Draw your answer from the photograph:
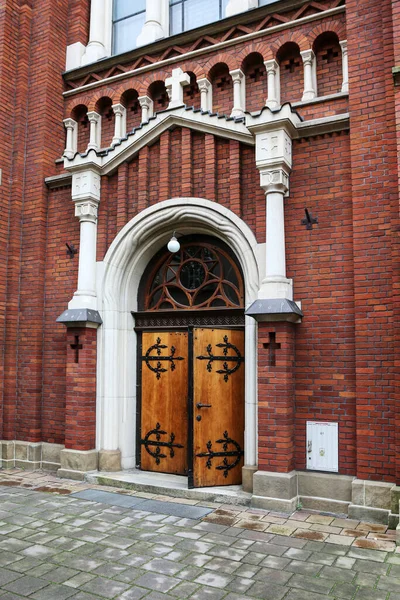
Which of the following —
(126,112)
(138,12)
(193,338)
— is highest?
(138,12)

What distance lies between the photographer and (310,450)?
6105 mm

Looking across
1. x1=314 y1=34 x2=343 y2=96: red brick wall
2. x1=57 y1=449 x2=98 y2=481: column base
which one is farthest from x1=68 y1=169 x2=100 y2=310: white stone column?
x1=314 y1=34 x2=343 y2=96: red brick wall

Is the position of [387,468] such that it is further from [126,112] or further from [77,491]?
[126,112]

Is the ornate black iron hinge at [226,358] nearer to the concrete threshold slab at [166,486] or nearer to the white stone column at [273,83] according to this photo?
the concrete threshold slab at [166,486]

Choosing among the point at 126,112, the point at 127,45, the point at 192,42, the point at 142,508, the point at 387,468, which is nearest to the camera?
the point at 387,468

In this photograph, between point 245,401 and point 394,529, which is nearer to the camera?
point 394,529

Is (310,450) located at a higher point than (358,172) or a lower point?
lower

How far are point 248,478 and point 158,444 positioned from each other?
5.34 ft

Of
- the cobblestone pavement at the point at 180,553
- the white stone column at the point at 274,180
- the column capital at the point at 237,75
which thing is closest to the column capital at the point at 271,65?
the column capital at the point at 237,75

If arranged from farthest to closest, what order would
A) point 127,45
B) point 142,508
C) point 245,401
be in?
point 127,45
point 245,401
point 142,508

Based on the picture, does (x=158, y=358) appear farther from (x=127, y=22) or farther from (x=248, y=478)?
(x=127, y=22)

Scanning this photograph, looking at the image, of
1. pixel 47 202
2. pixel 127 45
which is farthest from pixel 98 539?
pixel 127 45

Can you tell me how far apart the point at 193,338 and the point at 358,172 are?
2.93 meters

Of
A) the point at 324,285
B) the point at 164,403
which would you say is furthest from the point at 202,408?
the point at 324,285
